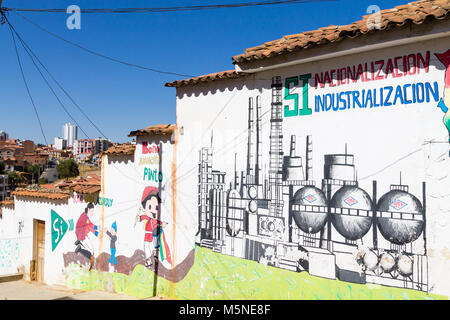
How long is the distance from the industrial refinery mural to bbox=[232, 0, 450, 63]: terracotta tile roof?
603mm

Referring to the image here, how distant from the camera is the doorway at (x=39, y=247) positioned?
38.4 feet

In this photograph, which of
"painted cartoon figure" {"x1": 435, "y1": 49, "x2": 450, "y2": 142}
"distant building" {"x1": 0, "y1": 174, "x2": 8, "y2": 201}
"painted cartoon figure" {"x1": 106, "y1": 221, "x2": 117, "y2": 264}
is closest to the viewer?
"painted cartoon figure" {"x1": 435, "y1": 49, "x2": 450, "y2": 142}

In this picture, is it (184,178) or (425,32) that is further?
(184,178)

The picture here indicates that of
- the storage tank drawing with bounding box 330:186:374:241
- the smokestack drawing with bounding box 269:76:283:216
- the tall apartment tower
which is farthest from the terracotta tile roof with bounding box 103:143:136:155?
the tall apartment tower

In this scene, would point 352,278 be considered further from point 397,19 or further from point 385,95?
point 397,19

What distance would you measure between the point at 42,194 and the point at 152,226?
16.7 feet

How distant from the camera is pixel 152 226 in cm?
818

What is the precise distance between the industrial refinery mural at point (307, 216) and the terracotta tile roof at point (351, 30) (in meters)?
0.60

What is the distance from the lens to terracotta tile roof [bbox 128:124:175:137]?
7845mm

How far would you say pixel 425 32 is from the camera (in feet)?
14.6

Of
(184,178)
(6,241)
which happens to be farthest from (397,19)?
(6,241)

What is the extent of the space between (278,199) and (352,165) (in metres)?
1.39

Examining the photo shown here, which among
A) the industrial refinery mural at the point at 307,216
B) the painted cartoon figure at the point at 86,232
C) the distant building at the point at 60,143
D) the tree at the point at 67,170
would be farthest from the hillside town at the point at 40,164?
the distant building at the point at 60,143

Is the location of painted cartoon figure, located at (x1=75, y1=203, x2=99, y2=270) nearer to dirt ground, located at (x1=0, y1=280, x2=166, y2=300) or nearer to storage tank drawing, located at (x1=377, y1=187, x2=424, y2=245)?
dirt ground, located at (x1=0, y1=280, x2=166, y2=300)
